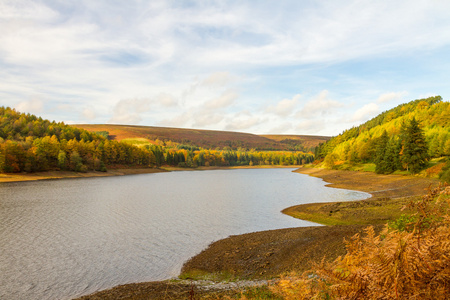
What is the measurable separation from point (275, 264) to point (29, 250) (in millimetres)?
19142

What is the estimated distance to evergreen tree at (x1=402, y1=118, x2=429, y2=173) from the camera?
200ft

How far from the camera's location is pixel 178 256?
2119 cm

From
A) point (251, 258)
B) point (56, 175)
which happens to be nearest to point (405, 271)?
point (251, 258)

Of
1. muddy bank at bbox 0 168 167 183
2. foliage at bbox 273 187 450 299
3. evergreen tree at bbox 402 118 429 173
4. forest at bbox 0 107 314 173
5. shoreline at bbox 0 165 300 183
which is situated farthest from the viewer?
forest at bbox 0 107 314 173

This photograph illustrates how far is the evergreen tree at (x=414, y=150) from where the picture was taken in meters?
61.0

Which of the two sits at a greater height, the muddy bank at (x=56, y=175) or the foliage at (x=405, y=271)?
the foliage at (x=405, y=271)

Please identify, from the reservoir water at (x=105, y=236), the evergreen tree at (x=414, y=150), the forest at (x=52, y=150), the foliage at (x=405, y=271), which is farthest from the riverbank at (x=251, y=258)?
the forest at (x=52, y=150)

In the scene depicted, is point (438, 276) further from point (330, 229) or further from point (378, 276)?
point (330, 229)

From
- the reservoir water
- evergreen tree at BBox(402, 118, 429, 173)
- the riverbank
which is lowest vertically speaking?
the reservoir water

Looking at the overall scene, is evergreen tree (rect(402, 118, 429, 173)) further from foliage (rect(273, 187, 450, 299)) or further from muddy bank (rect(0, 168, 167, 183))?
muddy bank (rect(0, 168, 167, 183))

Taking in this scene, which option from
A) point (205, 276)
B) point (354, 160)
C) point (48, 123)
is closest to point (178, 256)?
point (205, 276)

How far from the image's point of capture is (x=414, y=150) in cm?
6191

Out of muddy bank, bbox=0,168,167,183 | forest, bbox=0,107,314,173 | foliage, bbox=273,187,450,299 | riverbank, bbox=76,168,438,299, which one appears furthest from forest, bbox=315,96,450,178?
forest, bbox=0,107,314,173

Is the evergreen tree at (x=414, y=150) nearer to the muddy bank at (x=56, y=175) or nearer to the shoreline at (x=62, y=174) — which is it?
the shoreline at (x=62, y=174)
